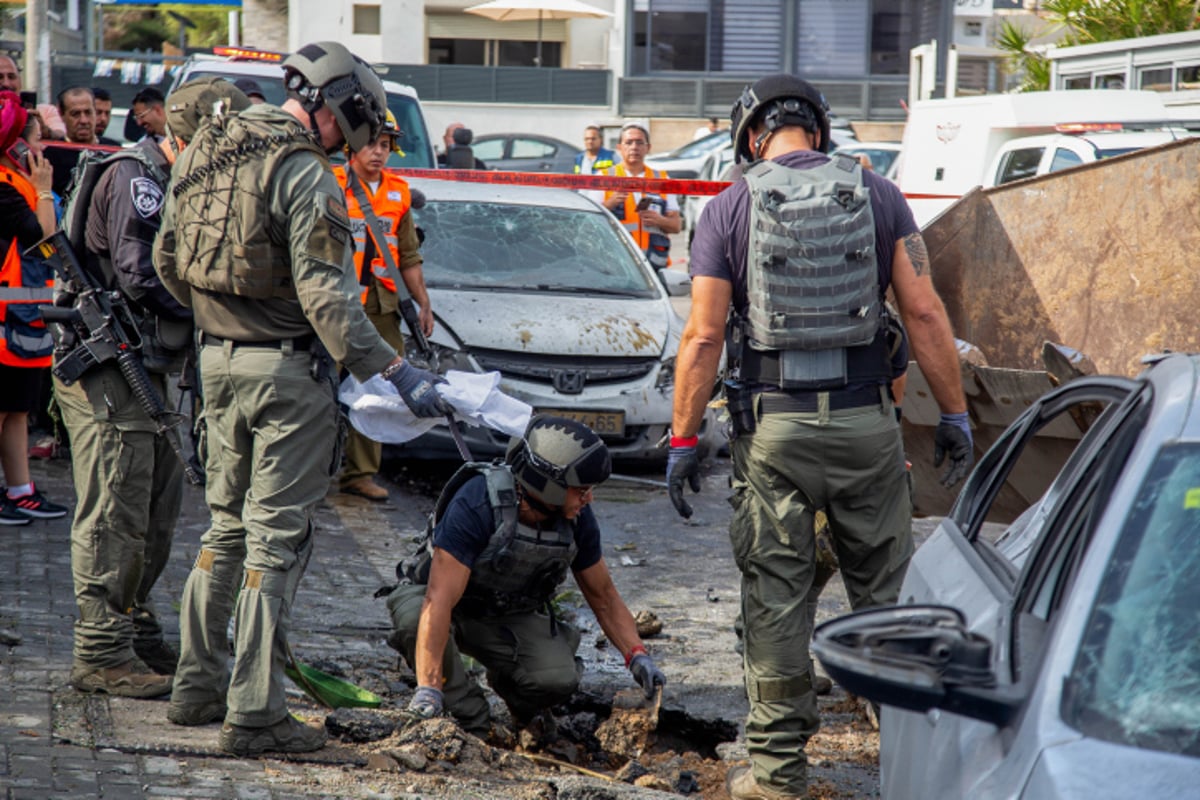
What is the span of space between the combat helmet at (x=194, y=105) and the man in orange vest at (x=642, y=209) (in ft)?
21.3

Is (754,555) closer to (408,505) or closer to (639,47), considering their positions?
(408,505)

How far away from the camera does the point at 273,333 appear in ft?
12.9

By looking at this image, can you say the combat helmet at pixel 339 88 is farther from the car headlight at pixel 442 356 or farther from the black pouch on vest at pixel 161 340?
the car headlight at pixel 442 356

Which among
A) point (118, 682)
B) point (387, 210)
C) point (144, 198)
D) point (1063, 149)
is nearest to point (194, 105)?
point (144, 198)

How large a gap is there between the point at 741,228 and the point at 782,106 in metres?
0.40

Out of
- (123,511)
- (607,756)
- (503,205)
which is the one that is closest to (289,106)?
(123,511)

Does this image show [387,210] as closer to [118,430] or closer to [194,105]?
[194,105]

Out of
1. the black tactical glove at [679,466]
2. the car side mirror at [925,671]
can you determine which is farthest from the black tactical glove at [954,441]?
the car side mirror at [925,671]

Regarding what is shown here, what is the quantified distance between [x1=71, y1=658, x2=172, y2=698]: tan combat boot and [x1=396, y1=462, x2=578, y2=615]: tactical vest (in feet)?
2.89

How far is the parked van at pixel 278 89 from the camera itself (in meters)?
10.1

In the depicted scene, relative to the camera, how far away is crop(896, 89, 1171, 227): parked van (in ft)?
41.4

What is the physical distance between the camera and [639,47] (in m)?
31.3

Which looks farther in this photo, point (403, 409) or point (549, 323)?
point (549, 323)

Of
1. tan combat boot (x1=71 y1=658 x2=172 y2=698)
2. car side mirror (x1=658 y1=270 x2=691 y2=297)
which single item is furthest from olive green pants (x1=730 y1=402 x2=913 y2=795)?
car side mirror (x1=658 y1=270 x2=691 y2=297)
